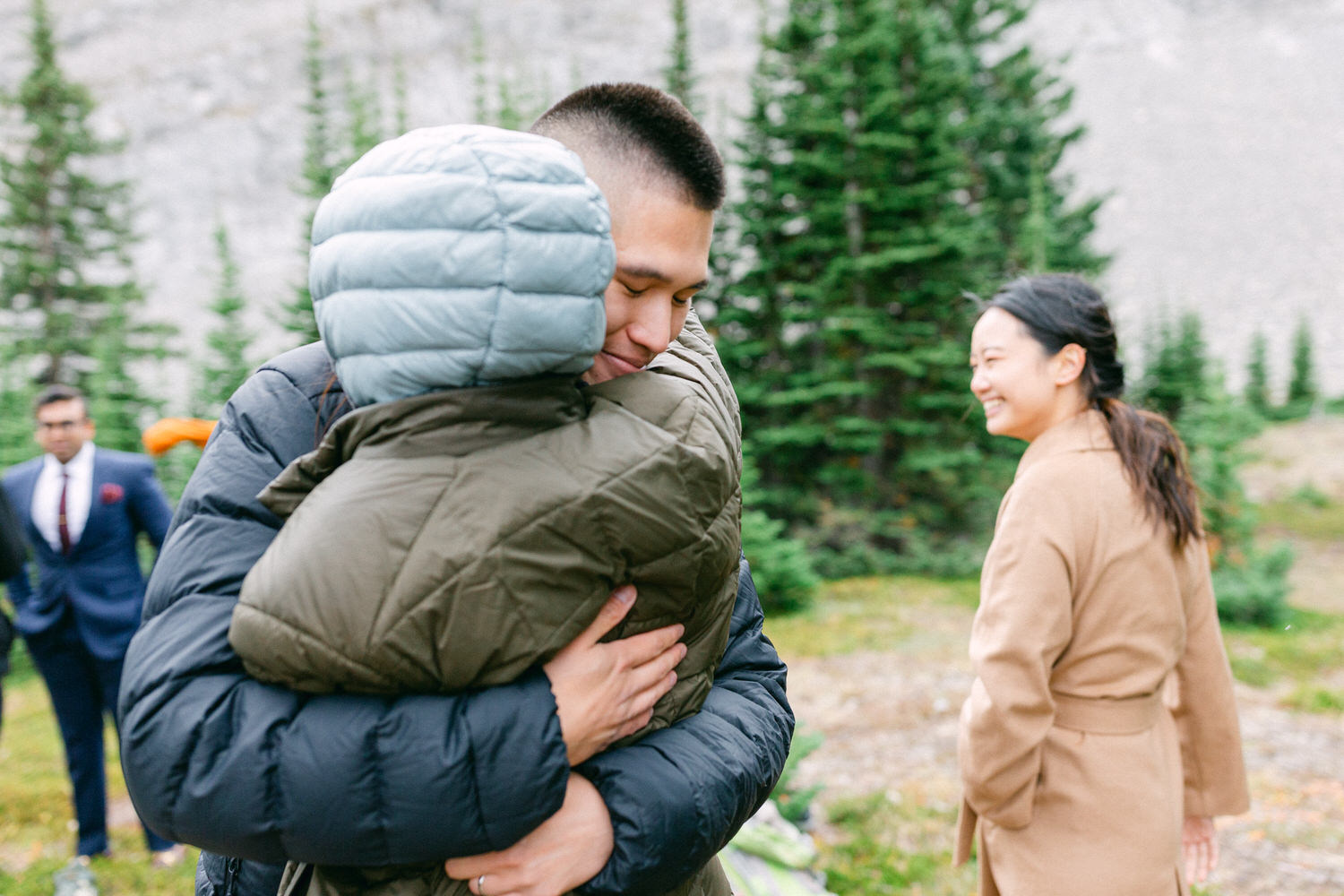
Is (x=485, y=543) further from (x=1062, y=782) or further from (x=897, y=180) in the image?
(x=897, y=180)

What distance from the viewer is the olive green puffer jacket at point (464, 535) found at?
1.03m

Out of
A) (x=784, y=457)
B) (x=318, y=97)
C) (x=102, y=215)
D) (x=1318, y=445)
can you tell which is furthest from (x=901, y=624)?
(x=102, y=215)

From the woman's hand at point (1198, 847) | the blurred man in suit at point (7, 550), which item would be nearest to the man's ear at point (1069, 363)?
the woman's hand at point (1198, 847)

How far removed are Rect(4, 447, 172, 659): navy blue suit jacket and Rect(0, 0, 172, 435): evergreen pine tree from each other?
1635 cm

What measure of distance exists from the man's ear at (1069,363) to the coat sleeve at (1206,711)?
59 cm

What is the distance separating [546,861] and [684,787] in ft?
0.74

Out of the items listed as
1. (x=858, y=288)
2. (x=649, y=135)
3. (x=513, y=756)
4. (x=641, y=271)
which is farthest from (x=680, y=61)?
(x=513, y=756)

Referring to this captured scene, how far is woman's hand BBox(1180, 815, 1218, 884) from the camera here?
2.65 meters

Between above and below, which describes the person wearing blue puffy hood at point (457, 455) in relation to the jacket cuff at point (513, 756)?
above

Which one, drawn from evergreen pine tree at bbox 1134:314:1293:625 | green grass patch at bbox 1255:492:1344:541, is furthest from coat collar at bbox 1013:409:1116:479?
green grass patch at bbox 1255:492:1344:541

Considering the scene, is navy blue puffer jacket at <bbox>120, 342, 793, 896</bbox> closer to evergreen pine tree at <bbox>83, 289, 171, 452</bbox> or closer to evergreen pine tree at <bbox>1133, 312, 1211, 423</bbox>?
evergreen pine tree at <bbox>83, 289, 171, 452</bbox>

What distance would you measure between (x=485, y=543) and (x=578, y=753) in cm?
38

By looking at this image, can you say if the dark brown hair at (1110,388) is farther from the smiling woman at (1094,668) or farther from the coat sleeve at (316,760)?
the coat sleeve at (316,760)

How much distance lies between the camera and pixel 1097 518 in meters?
2.35
